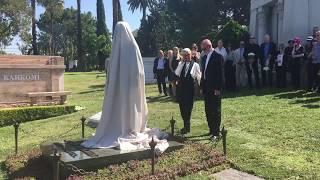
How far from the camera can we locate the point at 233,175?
26.1ft

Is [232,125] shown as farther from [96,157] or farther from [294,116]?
[96,157]

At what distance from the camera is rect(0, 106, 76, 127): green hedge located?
16.4 meters

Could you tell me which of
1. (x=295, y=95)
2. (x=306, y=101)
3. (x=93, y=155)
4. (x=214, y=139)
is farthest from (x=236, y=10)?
(x=93, y=155)

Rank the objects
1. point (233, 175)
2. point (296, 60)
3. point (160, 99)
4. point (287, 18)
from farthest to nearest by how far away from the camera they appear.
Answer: point (287, 18), point (160, 99), point (296, 60), point (233, 175)

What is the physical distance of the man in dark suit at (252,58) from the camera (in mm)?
18656

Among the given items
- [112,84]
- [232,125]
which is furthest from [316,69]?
[112,84]

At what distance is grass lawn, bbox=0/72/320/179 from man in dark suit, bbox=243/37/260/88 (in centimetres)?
93

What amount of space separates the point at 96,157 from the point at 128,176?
0.74m

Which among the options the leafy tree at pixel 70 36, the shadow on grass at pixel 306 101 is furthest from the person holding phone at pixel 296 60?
the leafy tree at pixel 70 36

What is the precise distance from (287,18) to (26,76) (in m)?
10.6

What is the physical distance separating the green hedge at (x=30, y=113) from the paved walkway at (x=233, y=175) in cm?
1003

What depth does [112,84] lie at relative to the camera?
31.0 feet

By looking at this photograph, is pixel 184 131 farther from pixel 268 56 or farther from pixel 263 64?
pixel 263 64

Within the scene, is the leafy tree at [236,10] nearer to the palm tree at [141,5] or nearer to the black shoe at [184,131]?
the palm tree at [141,5]
